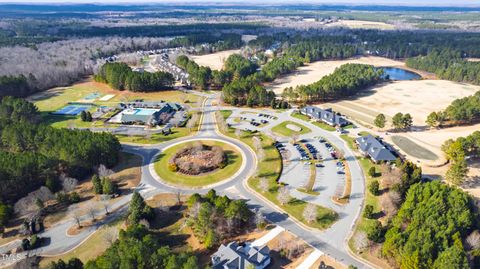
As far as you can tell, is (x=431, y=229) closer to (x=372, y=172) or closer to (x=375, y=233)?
(x=375, y=233)

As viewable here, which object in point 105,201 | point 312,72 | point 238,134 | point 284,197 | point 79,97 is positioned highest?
point 312,72

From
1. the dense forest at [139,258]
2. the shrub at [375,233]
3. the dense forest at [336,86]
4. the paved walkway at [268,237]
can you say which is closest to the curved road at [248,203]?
the paved walkway at [268,237]

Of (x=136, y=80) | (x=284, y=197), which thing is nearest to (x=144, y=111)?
(x=136, y=80)

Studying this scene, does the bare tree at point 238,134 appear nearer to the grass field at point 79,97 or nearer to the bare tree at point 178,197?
the bare tree at point 178,197

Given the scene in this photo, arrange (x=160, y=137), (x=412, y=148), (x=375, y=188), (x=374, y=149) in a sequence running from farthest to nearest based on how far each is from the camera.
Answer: (x=160, y=137) → (x=412, y=148) → (x=374, y=149) → (x=375, y=188)

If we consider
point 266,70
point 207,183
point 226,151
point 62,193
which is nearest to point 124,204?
point 62,193
